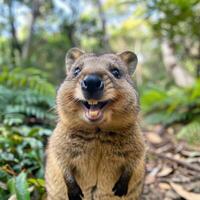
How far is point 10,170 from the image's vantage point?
166 inches

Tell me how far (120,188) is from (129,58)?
154cm

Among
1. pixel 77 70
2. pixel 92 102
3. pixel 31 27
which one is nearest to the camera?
pixel 92 102

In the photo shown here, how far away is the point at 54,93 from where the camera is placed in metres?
6.39

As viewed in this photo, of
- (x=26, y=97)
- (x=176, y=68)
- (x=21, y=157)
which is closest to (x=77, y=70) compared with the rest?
(x=21, y=157)

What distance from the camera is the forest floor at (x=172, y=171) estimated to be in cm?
469

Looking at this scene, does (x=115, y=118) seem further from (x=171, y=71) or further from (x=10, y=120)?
(x=171, y=71)

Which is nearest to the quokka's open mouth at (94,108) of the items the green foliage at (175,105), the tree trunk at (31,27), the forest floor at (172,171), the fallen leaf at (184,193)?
the forest floor at (172,171)

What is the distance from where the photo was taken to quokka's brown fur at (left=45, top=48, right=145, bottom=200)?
328cm

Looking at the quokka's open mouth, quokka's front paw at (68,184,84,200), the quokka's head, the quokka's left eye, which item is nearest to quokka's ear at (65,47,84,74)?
the quokka's head

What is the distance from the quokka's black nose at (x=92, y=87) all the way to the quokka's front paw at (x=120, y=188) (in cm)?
107

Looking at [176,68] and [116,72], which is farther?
[176,68]

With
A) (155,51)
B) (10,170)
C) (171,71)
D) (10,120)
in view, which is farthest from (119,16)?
(10,170)

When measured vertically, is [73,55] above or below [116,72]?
above

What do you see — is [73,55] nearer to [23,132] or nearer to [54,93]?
[23,132]
